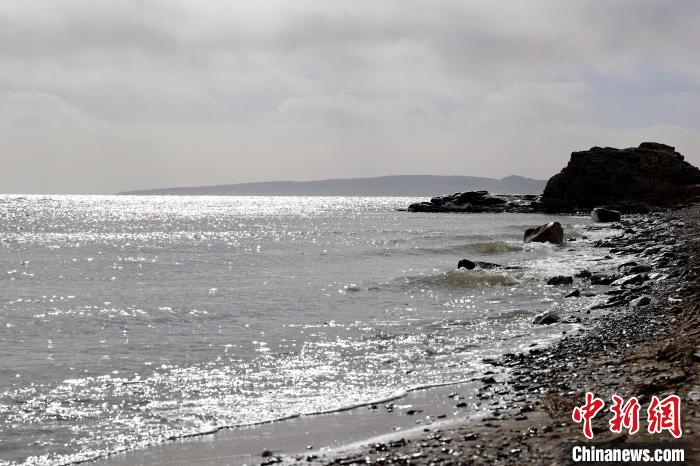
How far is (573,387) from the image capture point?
10031 millimetres

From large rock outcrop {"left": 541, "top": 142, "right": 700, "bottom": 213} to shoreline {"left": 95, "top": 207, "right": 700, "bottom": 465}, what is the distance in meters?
93.8

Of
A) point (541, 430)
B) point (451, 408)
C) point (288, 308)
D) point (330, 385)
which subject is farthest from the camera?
point (288, 308)

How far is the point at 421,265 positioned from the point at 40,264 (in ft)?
85.8

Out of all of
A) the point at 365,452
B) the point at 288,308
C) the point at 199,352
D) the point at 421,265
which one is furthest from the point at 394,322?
the point at 421,265

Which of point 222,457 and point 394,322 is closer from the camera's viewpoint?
point 222,457

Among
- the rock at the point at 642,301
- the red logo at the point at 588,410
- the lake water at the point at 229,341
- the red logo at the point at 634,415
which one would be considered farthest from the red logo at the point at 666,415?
the rock at the point at 642,301

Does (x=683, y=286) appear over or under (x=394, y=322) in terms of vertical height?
over

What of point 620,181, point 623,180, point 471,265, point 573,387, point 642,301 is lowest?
point 471,265

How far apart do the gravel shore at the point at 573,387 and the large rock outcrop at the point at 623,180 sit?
8885 cm

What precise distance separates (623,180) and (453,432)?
10784 centimetres

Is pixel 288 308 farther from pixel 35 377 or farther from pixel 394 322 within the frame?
pixel 35 377

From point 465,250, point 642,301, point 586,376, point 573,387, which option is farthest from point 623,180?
point 573,387

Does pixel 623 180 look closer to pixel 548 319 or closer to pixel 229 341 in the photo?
pixel 548 319

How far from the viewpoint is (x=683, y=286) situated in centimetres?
1827
